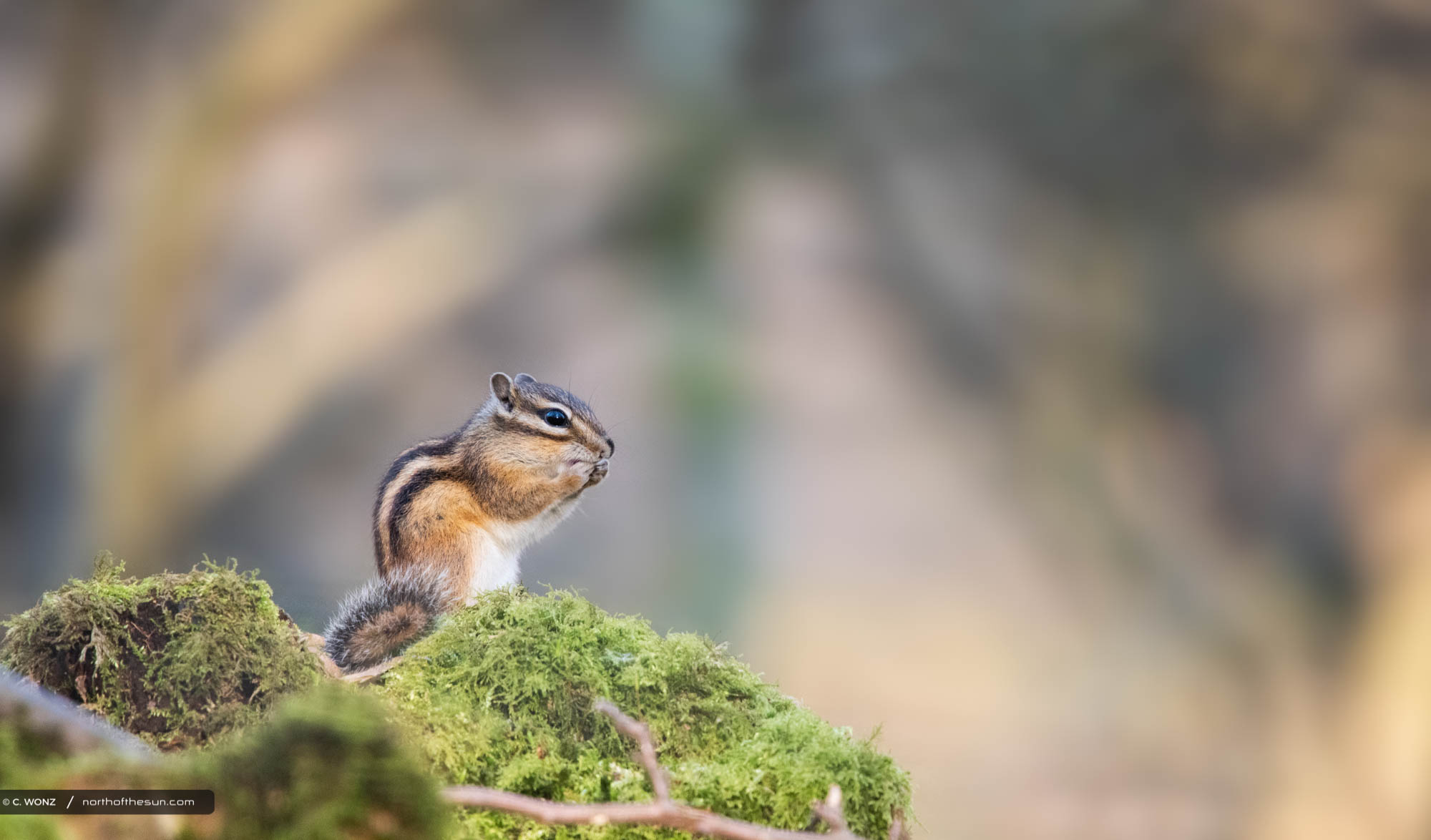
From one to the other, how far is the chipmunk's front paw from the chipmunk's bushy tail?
72 cm

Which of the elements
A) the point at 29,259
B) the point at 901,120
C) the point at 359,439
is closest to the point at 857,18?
the point at 901,120

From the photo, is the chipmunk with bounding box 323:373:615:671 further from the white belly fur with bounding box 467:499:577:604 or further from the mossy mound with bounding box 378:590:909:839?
the mossy mound with bounding box 378:590:909:839

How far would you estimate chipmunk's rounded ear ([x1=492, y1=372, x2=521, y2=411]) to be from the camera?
2238 millimetres

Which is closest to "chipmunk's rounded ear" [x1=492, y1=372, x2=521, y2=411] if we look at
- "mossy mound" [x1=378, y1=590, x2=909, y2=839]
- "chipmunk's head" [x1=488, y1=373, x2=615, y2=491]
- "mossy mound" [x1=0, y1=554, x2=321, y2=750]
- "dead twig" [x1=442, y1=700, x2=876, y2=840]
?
"chipmunk's head" [x1=488, y1=373, x2=615, y2=491]

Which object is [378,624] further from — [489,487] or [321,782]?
[321,782]

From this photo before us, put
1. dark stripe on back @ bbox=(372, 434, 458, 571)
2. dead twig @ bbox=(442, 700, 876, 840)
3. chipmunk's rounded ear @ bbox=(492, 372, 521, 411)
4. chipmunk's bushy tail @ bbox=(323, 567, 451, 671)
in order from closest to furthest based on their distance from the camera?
dead twig @ bbox=(442, 700, 876, 840), chipmunk's bushy tail @ bbox=(323, 567, 451, 671), dark stripe on back @ bbox=(372, 434, 458, 571), chipmunk's rounded ear @ bbox=(492, 372, 521, 411)

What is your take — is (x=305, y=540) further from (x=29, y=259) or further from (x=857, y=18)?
(x=857, y=18)

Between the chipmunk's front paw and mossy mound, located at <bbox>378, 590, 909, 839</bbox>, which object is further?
the chipmunk's front paw

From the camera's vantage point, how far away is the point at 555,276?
499cm

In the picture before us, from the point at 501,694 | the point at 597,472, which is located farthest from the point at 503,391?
the point at 501,694

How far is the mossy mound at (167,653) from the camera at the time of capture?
1086 millimetres

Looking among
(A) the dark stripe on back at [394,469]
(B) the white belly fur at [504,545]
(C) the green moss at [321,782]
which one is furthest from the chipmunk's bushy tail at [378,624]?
(C) the green moss at [321,782]

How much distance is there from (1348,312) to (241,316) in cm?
468

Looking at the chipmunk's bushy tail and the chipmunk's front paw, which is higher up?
the chipmunk's front paw
